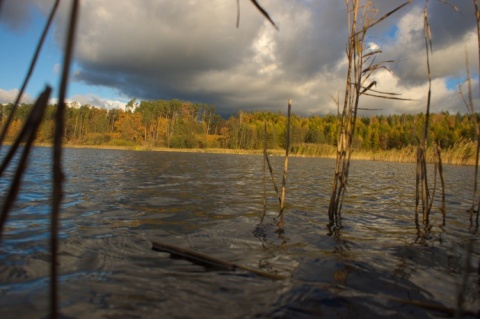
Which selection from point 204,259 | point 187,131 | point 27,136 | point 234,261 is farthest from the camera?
point 187,131

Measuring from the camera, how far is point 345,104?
15.7ft

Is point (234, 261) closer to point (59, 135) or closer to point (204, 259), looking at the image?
point (204, 259)

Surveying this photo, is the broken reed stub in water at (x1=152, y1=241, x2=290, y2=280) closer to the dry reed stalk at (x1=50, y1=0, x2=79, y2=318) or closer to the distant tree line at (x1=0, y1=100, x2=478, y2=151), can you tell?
the dry reed stalk at (x1=50, y1=0, x2=79, y2=318)

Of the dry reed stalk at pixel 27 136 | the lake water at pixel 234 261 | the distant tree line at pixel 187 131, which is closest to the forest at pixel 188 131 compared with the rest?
the distant tree line at pixel 187 131

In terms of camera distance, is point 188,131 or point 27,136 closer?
point 27,136

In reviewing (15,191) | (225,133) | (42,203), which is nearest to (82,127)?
(225,133)

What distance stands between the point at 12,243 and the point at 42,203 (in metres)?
2.62

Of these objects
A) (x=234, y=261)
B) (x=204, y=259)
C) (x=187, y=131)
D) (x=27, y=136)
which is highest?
(x=187, y=131)

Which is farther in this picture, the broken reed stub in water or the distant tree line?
the distant tree line

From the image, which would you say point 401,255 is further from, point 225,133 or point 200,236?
point 225,133

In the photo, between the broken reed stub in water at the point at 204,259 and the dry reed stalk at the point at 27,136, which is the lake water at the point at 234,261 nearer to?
the broken reed stub in water at the point at 204,259

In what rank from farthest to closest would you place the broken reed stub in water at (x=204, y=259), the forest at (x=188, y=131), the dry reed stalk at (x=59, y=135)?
the forest at (x=188, y=131), the broken reed stub in water at (x=204, y=259), the dry reed stalk at (x=59, y=135)

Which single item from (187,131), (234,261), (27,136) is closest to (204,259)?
(234,261)

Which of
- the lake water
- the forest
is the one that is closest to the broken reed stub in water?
the lake water
